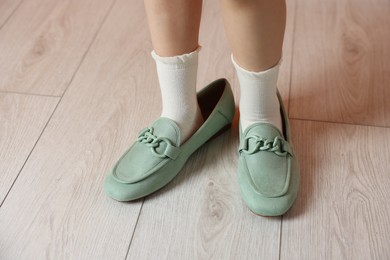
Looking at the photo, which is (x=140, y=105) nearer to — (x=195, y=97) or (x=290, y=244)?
(x=195, y=97)

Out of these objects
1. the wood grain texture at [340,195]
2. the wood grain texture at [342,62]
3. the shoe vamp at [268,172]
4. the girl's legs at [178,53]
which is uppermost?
the girl's legs at [178,53]

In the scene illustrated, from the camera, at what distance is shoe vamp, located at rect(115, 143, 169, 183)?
0.73 m

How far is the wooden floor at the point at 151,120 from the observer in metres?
0.68

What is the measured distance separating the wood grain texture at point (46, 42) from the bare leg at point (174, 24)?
0.33 m

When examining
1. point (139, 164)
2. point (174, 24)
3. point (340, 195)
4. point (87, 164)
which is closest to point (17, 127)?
point (87, 164)

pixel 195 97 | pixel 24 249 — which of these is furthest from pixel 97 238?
pixel 195 97

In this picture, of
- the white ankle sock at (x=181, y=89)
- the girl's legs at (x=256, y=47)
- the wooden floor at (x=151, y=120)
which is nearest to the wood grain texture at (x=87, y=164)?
the wooden floor at (x=151, y=120)

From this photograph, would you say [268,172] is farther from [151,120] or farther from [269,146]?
[151,120]

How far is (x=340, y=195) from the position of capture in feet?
2.38

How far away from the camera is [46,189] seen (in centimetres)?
76

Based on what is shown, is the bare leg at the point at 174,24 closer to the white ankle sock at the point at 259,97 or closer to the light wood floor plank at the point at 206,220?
the white ankle sock at the point at 259,97

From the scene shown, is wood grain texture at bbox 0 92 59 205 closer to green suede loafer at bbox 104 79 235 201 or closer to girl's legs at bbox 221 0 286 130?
green suede loafer at bbox 104 79 235 201

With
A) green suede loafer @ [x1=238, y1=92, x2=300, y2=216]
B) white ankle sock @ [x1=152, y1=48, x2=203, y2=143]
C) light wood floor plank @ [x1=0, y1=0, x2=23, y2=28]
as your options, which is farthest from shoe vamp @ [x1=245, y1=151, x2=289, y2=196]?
light wood floor plank @ [x1=0, y1=0, x2=23, y2=28]

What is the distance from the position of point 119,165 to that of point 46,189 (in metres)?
0.13
